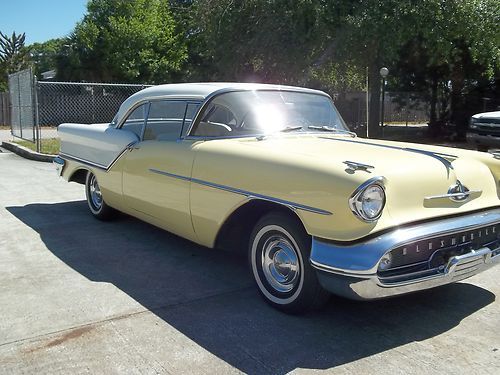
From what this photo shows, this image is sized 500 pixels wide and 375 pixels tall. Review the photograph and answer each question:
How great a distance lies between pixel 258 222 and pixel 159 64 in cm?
2722

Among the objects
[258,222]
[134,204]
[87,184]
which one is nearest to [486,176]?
[258,222]

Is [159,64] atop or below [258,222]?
atop

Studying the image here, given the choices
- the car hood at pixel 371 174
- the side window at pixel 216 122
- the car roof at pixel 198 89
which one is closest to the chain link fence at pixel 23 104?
the car roof at pixel 198 89

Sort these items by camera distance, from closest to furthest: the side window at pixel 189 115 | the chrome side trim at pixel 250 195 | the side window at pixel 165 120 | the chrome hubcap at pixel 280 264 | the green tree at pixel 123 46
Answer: the chrome side trim at pixel 250 195
the chrome hubcap at pixel 280 264
the side window at pixel 189 115
the side window at pixel 165 120
the green tree at pixel 123 46

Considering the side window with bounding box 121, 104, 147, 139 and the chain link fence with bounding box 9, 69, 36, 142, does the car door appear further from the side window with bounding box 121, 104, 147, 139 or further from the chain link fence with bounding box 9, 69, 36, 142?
Answer: the chain link fence with bounding box 9, 69, 36, 142

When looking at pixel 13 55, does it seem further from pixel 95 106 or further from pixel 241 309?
pixel 241 309

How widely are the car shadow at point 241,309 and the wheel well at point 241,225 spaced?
1.12ft

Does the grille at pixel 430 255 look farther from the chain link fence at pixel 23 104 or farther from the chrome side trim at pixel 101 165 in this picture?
the chain link fence at pixel 23 104

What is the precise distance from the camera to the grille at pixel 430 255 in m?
3.30

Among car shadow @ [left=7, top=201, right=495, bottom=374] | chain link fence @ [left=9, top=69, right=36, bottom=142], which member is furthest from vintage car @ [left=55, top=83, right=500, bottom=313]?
chain link fence @ [left=9, top=69, right=36, bottom=142]

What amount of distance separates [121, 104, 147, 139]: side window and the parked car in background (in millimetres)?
8422

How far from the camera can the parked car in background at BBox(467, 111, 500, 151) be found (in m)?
11.3

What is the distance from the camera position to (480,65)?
16.8m

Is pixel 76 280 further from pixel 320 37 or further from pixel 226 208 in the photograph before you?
pixel 320 37
